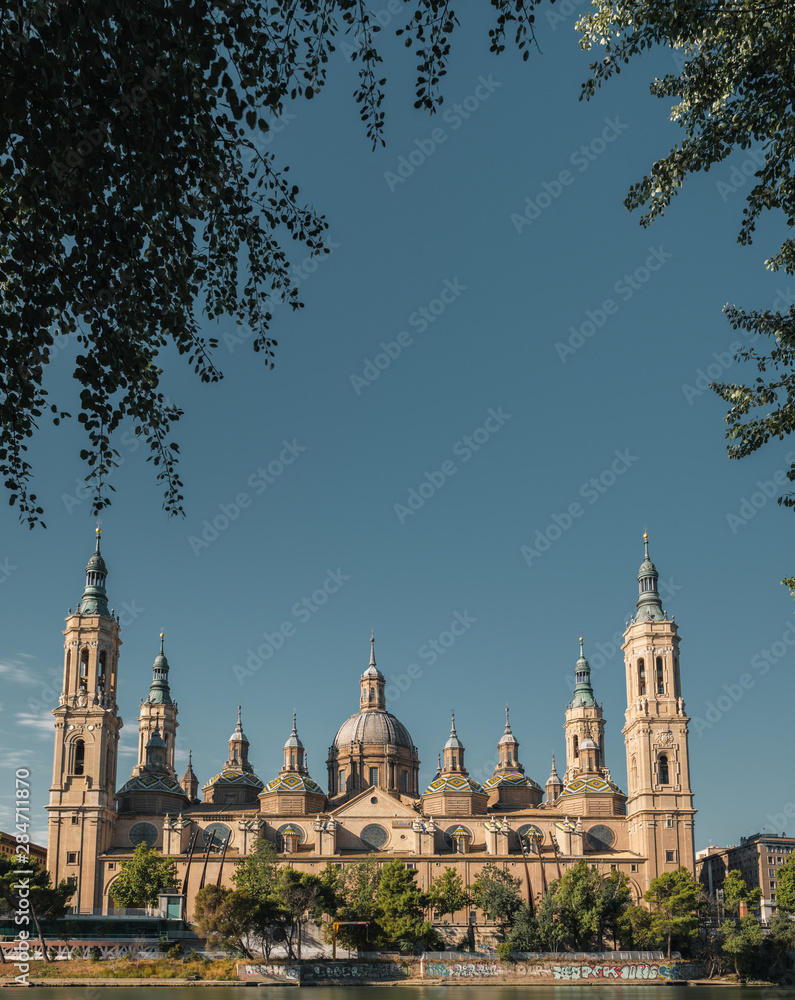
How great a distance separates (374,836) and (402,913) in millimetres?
18689

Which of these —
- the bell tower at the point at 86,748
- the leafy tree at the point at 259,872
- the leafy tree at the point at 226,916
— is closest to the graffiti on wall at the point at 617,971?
the leafy tree at the point at 259,872

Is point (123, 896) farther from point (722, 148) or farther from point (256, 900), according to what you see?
point (722, 148)

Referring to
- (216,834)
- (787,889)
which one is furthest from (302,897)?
(787,889)

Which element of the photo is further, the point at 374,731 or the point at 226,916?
the point at 374,731

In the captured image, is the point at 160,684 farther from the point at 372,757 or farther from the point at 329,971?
the point at 329,971

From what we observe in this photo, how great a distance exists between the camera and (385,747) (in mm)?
92375

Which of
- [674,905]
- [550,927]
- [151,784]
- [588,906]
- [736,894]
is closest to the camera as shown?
[550,927]

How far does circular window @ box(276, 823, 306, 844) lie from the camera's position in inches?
3194

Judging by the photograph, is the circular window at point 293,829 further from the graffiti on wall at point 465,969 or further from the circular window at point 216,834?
Result: the graffiti on wall at point 465,969

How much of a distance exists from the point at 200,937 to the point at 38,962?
922 centimetres

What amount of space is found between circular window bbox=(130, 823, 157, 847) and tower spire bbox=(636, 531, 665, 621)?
40.9 m

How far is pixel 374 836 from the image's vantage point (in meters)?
80.2

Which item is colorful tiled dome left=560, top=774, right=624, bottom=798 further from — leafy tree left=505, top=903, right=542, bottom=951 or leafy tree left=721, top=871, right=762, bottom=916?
leafy tree left=505, top=903, right=542, bottom=951

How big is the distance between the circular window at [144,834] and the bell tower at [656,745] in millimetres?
36068
